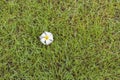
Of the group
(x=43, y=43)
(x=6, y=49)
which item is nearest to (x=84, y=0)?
(x=43, y=43)

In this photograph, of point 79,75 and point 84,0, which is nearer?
point 79,75

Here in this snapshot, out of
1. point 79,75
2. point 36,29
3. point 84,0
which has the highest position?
point 84,0

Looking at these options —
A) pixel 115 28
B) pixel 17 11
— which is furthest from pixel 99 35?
pixel 17 11

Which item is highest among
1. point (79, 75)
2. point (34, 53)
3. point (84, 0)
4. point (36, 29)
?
point (84, 0)

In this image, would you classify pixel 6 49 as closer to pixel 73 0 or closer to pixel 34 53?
pixel 34 53

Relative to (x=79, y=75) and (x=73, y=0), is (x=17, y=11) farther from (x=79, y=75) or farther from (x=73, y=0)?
(x=79, y=75)

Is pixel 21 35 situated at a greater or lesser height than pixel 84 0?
lesser
